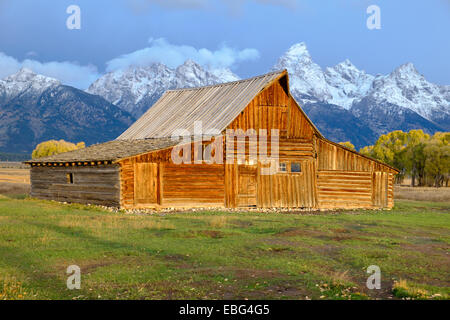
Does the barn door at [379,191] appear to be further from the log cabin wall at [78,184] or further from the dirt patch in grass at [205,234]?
the dirt patch in grass at [205,234]

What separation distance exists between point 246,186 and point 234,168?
139cm

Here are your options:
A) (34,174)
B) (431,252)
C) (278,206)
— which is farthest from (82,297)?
(34,174)

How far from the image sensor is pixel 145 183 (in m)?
28.5

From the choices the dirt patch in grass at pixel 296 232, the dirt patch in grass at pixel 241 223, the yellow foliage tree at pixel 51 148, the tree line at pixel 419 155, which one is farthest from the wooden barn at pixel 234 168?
the yellow foliage tree at pixel 51 148

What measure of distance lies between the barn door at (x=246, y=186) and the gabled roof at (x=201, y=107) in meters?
3.06

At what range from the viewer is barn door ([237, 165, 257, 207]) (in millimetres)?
30859

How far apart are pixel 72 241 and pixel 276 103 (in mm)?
19152

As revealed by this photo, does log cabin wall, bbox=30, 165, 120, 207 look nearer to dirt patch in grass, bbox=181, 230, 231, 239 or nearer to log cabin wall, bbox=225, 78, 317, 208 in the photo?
log cabin wall, bbox=225, 78, 317, 208

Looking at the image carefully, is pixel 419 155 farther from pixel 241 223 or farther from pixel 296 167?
pixel 241 223

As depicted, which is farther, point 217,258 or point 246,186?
point 246,186

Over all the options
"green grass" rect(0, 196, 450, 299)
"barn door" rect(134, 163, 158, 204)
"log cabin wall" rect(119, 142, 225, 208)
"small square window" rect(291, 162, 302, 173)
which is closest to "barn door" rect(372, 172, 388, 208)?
"small square window" rect(291, 162, 302, 173)

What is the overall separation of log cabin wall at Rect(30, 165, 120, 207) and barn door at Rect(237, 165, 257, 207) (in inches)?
299

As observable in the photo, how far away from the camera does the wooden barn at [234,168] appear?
94.4 ft

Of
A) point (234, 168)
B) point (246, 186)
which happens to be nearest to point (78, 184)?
point (234, 168)
